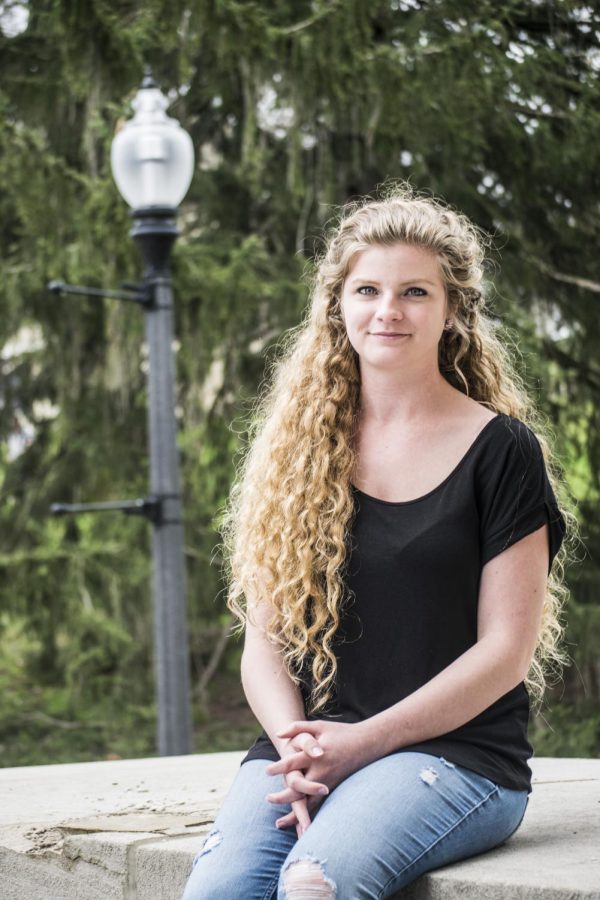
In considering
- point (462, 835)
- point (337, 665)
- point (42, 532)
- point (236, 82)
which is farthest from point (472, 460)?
point (42, 532)

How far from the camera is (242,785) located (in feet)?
7.67

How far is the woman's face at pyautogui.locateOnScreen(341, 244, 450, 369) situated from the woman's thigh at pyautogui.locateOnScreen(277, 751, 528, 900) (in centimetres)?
77

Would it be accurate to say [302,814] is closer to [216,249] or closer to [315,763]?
[315,763]

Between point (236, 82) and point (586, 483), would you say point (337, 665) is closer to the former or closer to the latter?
point (586, 483)

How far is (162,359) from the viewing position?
552 centimetres

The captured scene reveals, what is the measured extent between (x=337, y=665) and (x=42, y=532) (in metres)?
7.23

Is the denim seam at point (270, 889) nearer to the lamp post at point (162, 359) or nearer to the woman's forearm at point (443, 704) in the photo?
the woman's forearm at point (443, 704)

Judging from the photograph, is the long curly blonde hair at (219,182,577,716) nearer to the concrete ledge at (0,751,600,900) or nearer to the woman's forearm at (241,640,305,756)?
the woman's forearm at (241,640,305,756)

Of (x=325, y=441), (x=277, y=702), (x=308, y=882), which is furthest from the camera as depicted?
(x=325, y=441)

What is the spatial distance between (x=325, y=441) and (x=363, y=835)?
2.66 ft

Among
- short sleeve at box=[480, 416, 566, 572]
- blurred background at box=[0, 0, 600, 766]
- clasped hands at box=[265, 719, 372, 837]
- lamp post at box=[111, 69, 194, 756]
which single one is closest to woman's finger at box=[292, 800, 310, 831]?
clasped hands at box=[265, 719, 372, 837]

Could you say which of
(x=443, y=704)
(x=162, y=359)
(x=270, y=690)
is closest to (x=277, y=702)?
(x=270, y=690)

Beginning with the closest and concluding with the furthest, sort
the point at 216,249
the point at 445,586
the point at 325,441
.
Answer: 1. the point at 445,586
2. the point at 325,441
3. the point at 216,249

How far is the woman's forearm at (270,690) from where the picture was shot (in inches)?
92.3
